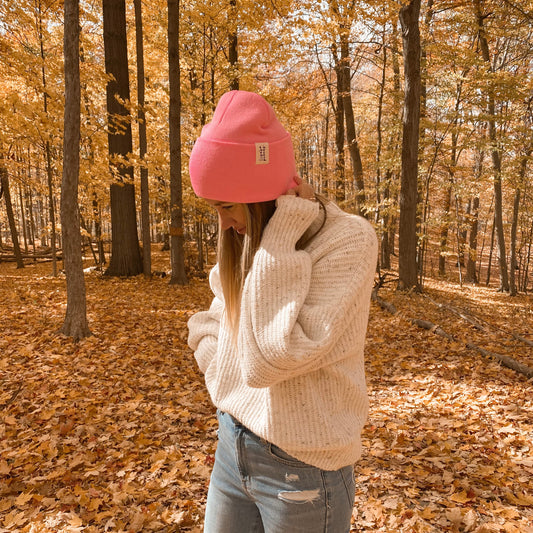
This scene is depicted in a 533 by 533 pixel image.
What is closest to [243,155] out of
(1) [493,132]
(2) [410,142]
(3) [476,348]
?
(3) [476,348]

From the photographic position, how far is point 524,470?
3.48 meters

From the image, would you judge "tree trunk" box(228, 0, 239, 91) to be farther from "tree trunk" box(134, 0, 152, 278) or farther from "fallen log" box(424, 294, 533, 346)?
"fallen log" box(424, 294, 533, 346)

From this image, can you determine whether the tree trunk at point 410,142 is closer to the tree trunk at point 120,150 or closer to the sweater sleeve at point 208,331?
the tree trunk at point 120,150

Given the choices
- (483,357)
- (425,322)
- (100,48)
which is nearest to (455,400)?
(483,357)

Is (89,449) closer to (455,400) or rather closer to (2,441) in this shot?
(2,441)

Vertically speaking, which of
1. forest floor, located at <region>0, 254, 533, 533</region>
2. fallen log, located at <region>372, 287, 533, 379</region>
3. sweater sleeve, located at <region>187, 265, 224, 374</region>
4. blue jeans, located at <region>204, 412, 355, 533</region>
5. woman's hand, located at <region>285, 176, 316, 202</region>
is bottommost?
forest floor, located at <region>0, 254, 533, 533</region>

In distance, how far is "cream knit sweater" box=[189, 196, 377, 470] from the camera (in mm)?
1122

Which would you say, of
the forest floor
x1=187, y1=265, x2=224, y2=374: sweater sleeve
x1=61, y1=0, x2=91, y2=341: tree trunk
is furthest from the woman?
x1=61, y1=0, x2=91, y2=341: tree trunk

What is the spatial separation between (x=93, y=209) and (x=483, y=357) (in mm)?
11590

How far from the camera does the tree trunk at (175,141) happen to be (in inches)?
381

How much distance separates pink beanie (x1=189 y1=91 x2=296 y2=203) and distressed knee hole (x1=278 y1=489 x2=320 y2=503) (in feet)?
3.07

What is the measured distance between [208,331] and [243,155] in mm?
720

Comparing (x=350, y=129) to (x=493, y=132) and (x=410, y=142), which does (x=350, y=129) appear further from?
(x=410, y=142)

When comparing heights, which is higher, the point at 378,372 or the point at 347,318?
the point at 347,318
